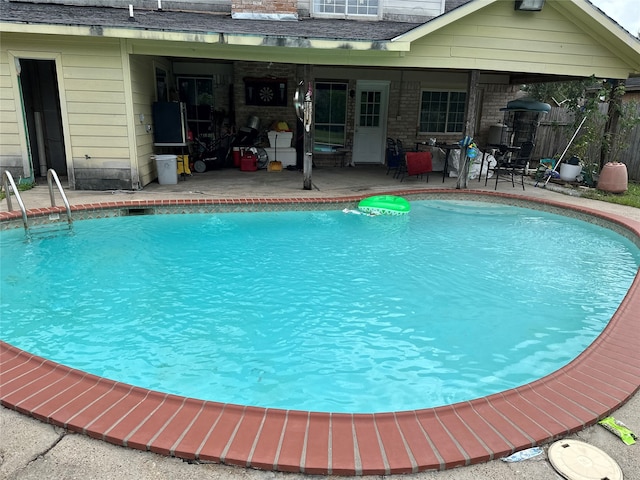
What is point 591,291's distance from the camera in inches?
202

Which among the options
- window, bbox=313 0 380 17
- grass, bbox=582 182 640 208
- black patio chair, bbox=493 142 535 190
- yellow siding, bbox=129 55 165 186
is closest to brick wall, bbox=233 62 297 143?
window, bbox=313 0 380 17

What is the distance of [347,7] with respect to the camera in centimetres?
1141

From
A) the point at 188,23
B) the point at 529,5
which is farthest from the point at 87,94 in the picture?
the point at 529,5

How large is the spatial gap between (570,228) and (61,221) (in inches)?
337

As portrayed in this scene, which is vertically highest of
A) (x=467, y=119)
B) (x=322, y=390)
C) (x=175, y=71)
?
(x=175, y=71)

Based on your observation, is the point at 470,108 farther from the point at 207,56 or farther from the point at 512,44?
the point at 207,56

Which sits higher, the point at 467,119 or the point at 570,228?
the point at 467,119

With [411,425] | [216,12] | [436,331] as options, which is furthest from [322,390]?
[216,12]

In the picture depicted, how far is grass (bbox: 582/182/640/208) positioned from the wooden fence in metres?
1.61

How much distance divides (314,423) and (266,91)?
11.5 meters

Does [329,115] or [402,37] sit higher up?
[402,37]

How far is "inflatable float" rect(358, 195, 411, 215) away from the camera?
819 cm

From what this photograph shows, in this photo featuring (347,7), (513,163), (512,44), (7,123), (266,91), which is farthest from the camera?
(266,91)

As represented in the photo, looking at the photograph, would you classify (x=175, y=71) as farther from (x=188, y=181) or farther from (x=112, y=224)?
(x=112, y=224)
